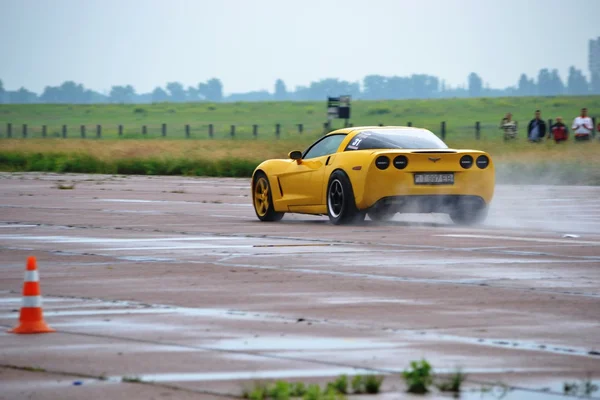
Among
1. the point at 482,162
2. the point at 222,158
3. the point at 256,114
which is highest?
the point at 256,114

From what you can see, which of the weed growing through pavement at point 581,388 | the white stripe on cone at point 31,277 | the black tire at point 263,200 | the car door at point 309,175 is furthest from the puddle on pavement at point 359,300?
the black tire at point 263,200

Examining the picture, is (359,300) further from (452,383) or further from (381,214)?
(381,214)

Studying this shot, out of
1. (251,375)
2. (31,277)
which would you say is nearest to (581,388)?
(251,375)

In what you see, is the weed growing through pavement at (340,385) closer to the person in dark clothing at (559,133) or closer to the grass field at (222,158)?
the grass field at (222,158)

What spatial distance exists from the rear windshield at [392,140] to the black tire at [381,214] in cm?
83

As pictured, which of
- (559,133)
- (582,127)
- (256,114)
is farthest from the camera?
(256,114)

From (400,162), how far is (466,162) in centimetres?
87

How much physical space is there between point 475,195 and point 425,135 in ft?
3.96

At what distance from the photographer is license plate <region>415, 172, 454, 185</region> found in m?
16.7

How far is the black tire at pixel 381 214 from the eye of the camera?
16.9 meters

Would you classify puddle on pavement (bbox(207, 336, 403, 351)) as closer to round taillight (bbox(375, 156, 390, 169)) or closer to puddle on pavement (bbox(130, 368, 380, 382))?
puddle on pavement (bbox(130, 368, 380, 382))

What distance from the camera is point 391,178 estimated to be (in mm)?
16656

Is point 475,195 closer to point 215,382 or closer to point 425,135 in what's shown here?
point 425,135

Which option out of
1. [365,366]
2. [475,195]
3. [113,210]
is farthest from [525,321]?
[113,210]
